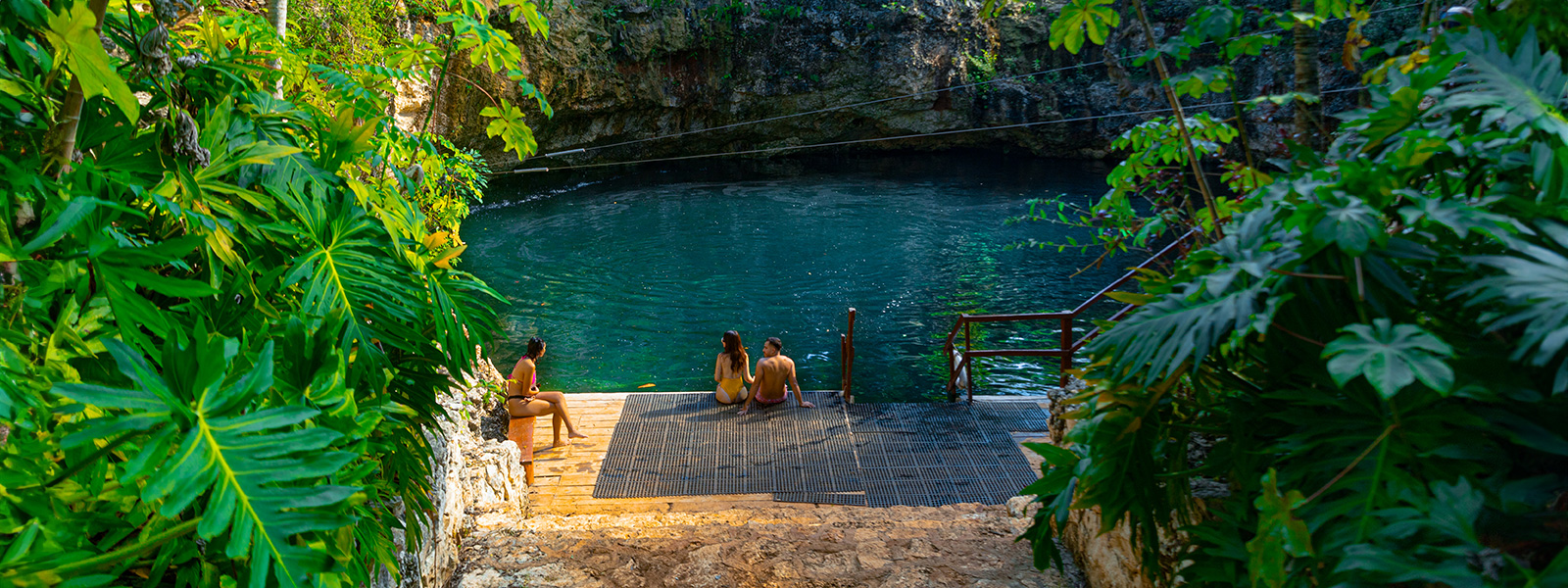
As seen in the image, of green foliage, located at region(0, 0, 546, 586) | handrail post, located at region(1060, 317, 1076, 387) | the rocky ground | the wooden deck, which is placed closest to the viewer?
green foliage, located at region(0, 0, 546, 586)

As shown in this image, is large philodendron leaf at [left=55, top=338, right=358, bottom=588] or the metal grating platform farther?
the metal grating platform

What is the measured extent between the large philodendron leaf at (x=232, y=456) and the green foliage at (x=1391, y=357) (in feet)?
4.43

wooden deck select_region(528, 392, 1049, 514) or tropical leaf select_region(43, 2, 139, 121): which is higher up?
tropical leaf select_region(43, 2, 139, 121)

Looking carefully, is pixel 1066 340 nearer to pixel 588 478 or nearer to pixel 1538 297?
pixel 588 478

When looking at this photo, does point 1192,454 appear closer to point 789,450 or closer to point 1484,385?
point 1484,385

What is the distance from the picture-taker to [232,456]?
1.18m

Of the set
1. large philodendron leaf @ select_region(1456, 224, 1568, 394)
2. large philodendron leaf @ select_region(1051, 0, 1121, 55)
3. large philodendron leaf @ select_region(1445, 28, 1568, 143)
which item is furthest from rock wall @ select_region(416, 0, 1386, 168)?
large philodendron leaf @ select_region(1456, 224, 1568, 394)

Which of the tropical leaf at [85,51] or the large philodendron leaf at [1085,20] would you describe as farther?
the large philodendron leaf at [1085,20]

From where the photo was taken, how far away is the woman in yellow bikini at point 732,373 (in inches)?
244

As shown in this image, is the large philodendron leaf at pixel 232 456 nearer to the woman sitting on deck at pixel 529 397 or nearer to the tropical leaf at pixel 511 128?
the tropical leaf at pixel 511 128

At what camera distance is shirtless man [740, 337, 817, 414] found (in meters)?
6.14

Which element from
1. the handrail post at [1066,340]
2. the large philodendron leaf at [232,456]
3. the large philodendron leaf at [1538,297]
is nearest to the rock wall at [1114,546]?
Result: the large philodendron leaf at [1538,297]

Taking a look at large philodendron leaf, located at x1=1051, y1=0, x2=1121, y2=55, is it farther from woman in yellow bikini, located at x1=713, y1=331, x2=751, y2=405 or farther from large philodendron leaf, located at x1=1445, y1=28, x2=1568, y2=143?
woman in yellow bikini, located at x1=713, y1=331, x2=751, y2=405

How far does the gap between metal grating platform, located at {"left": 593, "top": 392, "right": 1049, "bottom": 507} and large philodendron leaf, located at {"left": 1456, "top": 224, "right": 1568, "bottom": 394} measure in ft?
12.2
